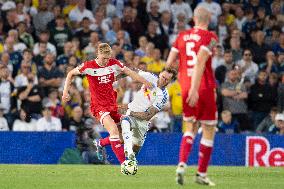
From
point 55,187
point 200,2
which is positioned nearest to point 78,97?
point 200,2

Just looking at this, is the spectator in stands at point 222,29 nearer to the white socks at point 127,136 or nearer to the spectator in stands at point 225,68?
the spectator in stands at point 225,68

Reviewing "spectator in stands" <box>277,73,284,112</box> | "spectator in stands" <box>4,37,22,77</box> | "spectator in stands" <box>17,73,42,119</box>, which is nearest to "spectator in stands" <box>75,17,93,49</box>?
"spectator in stands" <box>4,37,22,77</box>

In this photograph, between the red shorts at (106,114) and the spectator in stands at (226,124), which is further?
the spectator in stands at (226,124)

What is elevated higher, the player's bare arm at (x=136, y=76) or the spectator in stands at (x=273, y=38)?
the player's bare arm at (x=136, y=76)

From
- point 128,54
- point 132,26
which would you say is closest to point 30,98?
point 128,54

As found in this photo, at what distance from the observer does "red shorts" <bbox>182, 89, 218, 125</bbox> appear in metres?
12.4

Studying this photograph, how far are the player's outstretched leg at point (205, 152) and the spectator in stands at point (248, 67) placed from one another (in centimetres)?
1122

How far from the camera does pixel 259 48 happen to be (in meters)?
24.8

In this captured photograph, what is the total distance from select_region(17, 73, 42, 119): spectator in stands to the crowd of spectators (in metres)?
0.02

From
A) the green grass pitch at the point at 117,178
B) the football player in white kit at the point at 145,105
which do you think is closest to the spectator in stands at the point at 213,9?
the football player in white kit at the point at 145,105

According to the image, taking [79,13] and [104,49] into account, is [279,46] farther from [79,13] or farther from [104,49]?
[104,49]

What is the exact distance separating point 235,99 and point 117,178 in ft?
29.8

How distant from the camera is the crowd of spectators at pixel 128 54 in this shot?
21359 millimetres

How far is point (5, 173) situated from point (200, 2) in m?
12.3
